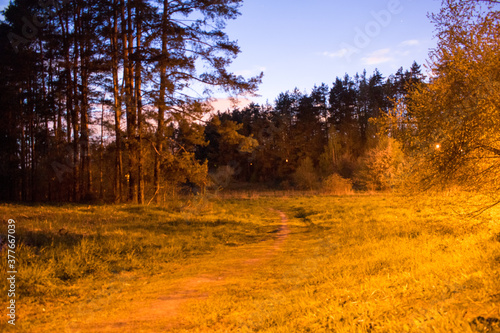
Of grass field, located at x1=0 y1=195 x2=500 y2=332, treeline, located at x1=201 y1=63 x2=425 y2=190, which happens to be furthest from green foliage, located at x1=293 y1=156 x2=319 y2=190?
grass field, located at x1=0 y1=195 x2=500 y2=332

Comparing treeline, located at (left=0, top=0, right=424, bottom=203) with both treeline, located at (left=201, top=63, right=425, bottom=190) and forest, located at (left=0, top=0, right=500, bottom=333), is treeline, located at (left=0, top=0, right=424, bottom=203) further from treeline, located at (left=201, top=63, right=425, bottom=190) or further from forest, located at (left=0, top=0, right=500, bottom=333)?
treeline, located at (left=201, top=63, right=425, bottom=190)

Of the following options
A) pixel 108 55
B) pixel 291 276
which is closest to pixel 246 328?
pixel 291 276

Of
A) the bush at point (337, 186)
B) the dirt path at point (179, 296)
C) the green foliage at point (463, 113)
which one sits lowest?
the dirt path at point (179, 296)

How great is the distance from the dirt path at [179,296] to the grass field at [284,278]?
117 mm

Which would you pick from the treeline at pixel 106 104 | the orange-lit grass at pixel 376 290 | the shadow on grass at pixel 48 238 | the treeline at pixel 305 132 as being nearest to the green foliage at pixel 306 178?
the treeline at pixel 305 132

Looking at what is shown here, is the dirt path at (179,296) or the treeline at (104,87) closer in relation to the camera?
the dirt path at (179,296)

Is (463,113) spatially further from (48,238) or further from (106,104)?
(106,104)

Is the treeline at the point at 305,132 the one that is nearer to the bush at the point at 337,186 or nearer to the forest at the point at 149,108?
the bush at the point at 337,186

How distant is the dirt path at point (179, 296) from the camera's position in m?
4.83

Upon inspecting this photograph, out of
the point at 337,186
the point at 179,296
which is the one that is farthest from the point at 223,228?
the point at 337,186

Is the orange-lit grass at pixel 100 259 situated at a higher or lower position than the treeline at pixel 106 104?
lower

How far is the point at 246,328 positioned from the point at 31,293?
13.6 feet

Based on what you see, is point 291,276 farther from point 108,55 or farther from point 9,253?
point 108,55

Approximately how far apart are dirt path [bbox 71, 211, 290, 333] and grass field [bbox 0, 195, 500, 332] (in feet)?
0.38
